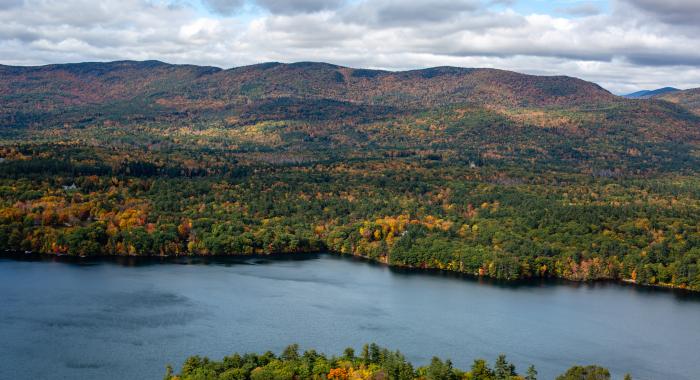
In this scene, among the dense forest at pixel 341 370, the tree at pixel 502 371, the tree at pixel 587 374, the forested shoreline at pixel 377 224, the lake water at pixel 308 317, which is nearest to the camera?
the dense forest at pixel 341 370

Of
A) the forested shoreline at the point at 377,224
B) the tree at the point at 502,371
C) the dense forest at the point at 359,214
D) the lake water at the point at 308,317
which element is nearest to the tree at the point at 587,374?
the tree at the point at 502,371

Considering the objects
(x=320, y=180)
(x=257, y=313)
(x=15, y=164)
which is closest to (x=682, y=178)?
(x=320, y=180)

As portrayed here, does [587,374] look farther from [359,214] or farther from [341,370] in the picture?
[359,214]

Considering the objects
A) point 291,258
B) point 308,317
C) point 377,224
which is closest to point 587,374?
point 308,317

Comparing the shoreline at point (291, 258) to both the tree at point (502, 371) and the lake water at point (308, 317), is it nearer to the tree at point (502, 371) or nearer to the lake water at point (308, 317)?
the lake water at point (308, 317)

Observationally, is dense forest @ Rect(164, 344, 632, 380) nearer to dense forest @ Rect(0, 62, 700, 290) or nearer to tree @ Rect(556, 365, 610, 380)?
tree @ Rect(556, 365, 610, 380)

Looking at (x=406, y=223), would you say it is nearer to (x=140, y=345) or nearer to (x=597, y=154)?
(x=140, y=345)
